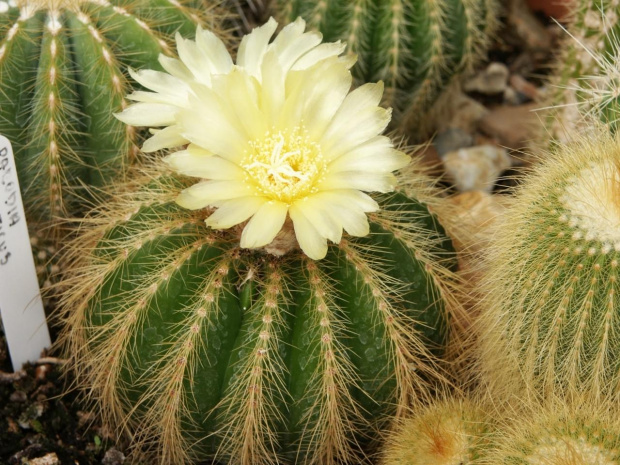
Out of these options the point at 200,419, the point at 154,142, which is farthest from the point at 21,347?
the point at 154,142

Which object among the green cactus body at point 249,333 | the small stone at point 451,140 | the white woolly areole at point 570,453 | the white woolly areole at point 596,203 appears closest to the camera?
the white woolly areole at point 570,453

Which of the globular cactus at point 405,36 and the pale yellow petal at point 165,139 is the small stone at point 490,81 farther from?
the pale yellow petal at point 165,139

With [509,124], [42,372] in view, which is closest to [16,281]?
[42,372]

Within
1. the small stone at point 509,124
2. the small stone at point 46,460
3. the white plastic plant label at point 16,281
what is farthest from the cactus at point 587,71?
the small stone at point 46,460

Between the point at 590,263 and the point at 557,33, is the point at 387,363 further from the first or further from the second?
the point at 557,33

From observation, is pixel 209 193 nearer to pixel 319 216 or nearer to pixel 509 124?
pixel 319 216

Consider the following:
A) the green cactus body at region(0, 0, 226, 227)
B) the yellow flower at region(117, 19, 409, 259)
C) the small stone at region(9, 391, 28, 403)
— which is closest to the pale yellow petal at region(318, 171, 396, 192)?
the yellow flower at region(117, 19, 409, 259)

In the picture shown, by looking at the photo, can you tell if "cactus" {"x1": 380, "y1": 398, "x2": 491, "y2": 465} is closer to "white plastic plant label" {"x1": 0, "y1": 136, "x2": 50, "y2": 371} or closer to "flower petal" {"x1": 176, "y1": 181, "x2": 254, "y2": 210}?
"flower petal" {"x1": 176, "y1": 181, "x2": 254, "y2": 210}
